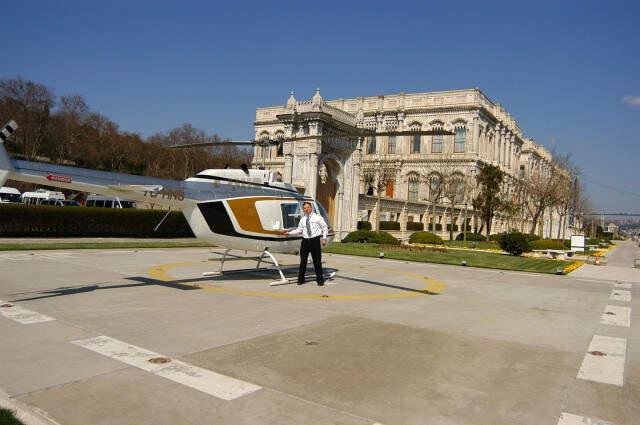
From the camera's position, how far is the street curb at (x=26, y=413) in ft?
12.8

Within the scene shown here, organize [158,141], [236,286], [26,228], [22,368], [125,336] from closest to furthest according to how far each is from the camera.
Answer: [22,368] → [125,336] → [236,286] → [26,228] → [158,141]

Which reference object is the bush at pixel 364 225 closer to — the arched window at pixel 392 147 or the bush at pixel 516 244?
the bush at pixel 516 244

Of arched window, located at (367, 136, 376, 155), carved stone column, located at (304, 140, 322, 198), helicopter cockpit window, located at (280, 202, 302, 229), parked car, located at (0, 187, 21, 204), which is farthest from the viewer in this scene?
arched window, located at (367, 136, 376, 155)

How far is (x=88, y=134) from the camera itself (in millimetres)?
60938

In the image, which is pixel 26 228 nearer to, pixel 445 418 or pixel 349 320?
pixel 349 320

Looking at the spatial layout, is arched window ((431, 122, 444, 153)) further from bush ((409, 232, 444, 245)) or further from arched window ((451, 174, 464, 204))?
bush ((409, 232, 444, 245))

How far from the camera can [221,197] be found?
37.5ft

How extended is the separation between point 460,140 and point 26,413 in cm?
6603

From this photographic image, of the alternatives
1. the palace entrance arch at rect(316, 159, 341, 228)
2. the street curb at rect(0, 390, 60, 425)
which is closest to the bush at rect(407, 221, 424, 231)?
the palace entrance arch at rect(316, 159, 341, 228)

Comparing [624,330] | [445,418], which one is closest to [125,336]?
[445,418]

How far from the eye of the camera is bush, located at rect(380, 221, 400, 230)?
5081 cm

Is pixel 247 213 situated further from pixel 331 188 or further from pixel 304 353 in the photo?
pixel 331 188

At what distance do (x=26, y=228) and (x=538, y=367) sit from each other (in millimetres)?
25812

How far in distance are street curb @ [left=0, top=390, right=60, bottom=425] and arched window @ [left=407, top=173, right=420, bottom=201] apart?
2595 inches
